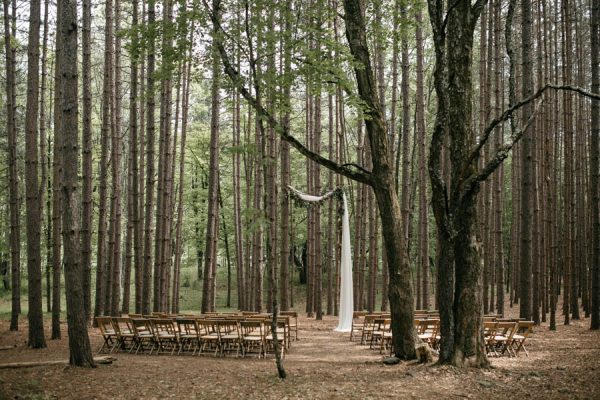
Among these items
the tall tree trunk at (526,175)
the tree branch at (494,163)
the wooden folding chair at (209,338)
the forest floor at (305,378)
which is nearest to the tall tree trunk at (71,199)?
the forest floor at (305,378)

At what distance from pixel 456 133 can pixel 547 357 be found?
4.18 meters

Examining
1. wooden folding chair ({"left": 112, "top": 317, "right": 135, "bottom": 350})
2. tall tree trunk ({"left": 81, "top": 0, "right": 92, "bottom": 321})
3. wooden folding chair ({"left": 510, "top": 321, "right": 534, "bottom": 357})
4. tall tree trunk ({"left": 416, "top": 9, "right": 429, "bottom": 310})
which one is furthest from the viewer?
tall tree trunk ({"left": 416, "top": 9, "right": 429, "bottom": 310})

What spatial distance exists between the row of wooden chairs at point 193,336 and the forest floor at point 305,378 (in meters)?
0.38

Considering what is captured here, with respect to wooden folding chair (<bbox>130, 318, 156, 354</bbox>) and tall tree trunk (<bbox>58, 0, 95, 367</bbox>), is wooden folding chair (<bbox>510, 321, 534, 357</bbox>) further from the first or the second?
tall tree trunk (<bbox>58, 0, 95, 367</bbox>)

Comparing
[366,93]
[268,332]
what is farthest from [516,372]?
[366,93]

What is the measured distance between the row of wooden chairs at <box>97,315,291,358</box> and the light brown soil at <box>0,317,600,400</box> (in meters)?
0.38

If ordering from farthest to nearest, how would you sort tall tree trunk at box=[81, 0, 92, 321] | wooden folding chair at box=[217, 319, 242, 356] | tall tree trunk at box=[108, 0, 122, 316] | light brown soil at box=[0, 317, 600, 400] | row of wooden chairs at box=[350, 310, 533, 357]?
tall tree trunk at box=[108, 0, 122, 316] → tall tree trunk at box=[81, 0, 92, 321] → wooden folding chair at box=[217, 319, 242, 356] → row of wooden chairs at box=[350, 310, 533, 357] → light brown soil at box=[0, 317, 600, 400]

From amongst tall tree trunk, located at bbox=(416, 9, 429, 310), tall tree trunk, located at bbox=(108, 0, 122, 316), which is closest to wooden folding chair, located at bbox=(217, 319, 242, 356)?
tall tree trunk, located at bbox=(108, 0, 122, 316)

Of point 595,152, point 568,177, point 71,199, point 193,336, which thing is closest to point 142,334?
point 193,336

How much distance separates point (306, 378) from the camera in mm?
7367

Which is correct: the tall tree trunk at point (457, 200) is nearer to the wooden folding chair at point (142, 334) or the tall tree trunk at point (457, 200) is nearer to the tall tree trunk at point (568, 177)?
the wooden folding chair at point (142, 334)

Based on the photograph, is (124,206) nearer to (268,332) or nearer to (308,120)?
(308,120)

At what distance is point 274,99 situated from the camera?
27.2 ft

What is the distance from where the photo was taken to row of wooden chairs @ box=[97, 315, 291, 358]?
9.58m
